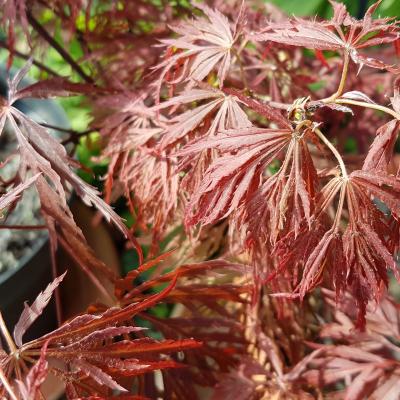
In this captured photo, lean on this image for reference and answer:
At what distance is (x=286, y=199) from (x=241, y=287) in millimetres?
179

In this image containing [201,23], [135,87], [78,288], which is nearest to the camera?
[201,23]

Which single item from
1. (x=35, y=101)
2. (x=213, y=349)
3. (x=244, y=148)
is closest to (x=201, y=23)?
(x=244, y=148)

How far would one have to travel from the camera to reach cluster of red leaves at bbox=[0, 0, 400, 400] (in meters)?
0.46

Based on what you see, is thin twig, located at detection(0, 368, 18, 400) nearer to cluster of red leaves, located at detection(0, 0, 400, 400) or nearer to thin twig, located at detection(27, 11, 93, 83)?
cluster of red leaves, located at detection(0, 0, 400, 400)

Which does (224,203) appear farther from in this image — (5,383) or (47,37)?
(47,37)

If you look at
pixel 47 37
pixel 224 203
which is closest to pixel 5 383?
pixel 224 203

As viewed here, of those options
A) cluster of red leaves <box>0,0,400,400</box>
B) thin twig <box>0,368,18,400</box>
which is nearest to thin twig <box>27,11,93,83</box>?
cluster of red leaves <box>0,0,400,400</box>

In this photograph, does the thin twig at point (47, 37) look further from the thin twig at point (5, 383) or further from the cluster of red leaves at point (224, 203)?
the thin twig at point (5, 383)

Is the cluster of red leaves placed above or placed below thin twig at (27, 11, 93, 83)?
below

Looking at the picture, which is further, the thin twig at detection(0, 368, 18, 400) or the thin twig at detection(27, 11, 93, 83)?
the thin twig at detection(27, 11, 93, 83)

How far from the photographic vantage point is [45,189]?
55 cm

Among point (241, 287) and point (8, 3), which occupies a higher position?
point (8, 3)

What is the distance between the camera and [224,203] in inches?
18.2

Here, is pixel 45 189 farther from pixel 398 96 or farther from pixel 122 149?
pixel 398 96
